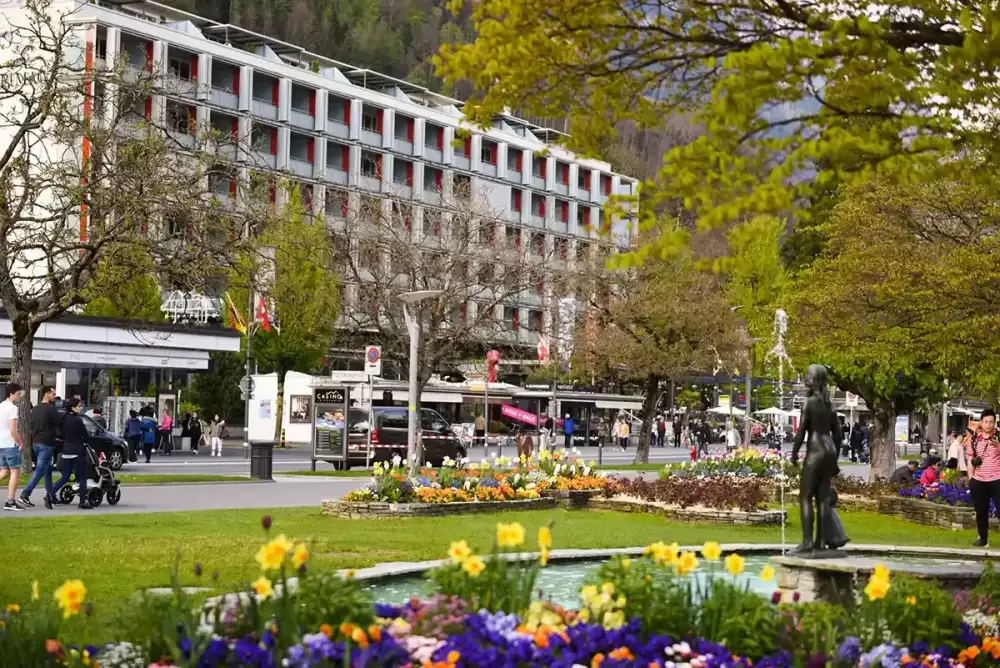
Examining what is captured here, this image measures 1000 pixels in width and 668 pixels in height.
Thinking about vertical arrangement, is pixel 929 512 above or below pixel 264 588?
below

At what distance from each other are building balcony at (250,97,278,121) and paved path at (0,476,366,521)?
47.1m

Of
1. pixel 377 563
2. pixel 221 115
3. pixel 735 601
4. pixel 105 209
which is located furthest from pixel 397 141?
pixel 735 601

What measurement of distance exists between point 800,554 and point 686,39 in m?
4.19

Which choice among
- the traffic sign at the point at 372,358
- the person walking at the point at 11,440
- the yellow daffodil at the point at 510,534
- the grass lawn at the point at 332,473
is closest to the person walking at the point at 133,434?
the grass lawn at the point at 332,473

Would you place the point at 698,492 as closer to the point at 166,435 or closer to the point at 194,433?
the point at 166,435

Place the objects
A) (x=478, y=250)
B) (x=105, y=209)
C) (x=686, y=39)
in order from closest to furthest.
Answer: (x=686, y=39), (x=105, y=209), (x=478, y=250)

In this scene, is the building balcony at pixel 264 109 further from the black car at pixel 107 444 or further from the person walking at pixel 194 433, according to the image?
the black car at pixel 107 444

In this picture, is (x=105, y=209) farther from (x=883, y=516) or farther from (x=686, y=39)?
(x=686, y=39)

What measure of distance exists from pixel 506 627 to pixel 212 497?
20790 mm

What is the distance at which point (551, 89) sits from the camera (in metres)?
10.5

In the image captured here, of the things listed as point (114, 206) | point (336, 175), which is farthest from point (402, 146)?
point (114, 206)

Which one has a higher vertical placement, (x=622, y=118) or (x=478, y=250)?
(x=478, y=250)

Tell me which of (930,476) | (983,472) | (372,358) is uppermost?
(372,358)

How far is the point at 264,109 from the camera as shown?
79188 mm
